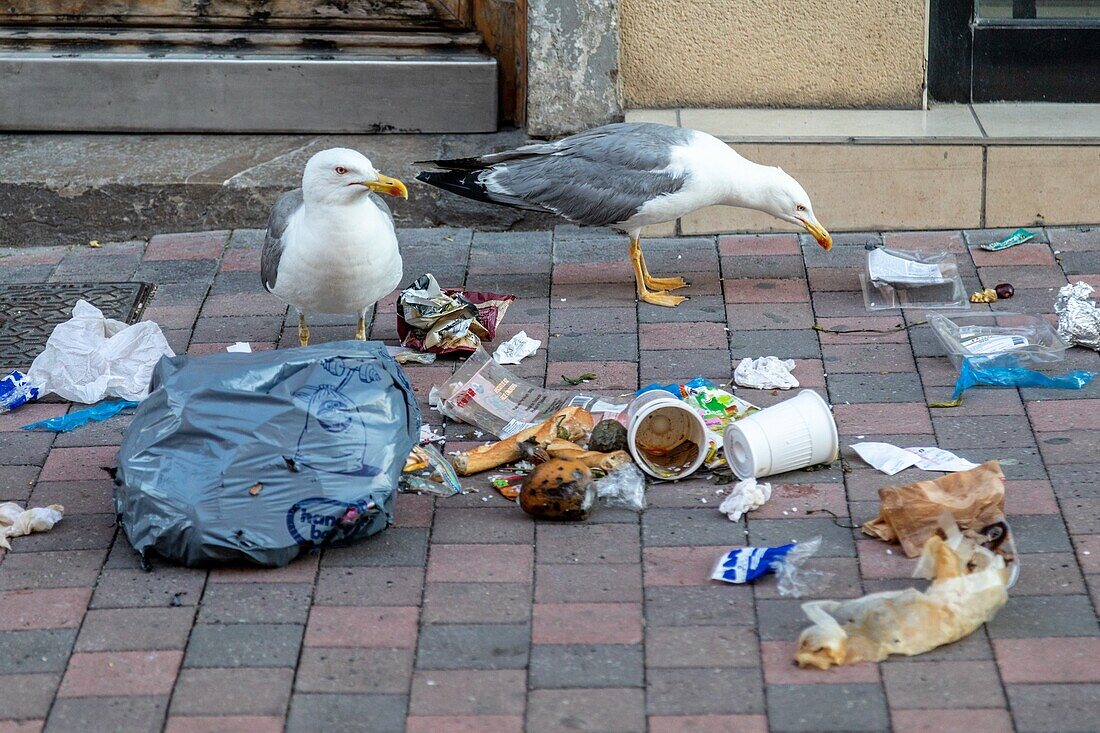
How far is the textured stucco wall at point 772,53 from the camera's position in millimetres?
5766

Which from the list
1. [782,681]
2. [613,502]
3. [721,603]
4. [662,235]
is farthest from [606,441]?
[662,235]

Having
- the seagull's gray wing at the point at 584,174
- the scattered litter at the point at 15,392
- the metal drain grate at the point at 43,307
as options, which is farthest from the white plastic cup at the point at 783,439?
the metal drain grate at the point at 43,307

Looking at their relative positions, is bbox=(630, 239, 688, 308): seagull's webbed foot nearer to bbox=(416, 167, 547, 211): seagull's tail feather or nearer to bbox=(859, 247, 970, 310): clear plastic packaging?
bbox=(416, 167, 547, 211): seagull's tail feather

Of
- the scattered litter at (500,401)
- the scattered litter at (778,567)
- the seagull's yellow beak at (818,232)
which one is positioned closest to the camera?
the scattered litter at (778,567)

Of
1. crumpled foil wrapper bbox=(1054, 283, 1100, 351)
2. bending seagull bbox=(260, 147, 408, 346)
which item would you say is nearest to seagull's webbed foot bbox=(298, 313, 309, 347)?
bending seagull bbox=(260, 147, 408, 346)

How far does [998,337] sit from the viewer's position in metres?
4.62

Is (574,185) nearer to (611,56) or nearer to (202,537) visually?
(611,56)

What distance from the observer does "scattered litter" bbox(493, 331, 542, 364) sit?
469 cm

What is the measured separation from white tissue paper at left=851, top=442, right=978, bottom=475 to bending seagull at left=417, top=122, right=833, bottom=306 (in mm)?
1360

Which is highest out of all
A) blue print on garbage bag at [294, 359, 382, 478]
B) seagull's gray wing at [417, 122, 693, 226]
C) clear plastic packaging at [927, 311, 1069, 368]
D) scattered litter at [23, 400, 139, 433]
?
seagull's gray wing at [417, 122, 693, 226]

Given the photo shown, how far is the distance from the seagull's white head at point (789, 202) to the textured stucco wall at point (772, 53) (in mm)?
836

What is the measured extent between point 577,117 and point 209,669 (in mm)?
3451

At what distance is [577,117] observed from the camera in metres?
5.85

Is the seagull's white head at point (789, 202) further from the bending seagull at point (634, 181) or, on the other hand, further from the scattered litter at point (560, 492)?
the scattered litter at point (560, 492)
